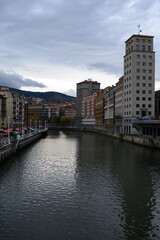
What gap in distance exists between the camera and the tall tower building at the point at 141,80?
108 meters

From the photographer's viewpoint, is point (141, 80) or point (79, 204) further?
point (141, 80)

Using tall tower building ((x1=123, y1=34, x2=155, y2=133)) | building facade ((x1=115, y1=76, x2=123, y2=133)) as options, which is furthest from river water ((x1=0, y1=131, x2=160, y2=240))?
building facade ((x1=115, y1=76, x2=123, y2=133))

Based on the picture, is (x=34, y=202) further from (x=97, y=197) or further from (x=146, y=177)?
(x=146, y=177)

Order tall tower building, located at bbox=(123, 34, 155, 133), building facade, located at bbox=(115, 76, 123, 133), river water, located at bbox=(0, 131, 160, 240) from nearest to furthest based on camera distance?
river water, located at bbox=(0, 131, 160, 240) → tall tower building, located at bbox=(123, 34, 155, 133) → building facade, located at bbox=(115, 76, 123, 133)

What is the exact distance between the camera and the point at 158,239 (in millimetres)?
17344

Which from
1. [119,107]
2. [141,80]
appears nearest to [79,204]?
[141,80]

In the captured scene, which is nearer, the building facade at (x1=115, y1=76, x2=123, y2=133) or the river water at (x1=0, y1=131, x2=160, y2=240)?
the river water at (x1=0, y1=131, x2=160, y2=240)

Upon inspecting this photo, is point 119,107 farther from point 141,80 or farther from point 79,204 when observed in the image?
point 79,204

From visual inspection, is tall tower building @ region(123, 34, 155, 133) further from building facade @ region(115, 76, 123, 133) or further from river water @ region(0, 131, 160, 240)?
river water @ region(0, 131, 160, 240)

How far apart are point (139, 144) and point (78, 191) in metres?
54.7

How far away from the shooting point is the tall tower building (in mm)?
108500

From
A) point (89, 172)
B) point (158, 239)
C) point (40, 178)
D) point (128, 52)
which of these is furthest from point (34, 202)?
point (128, 52)

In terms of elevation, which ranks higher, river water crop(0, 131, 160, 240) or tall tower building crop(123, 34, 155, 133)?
tall tower building crop(123, 34, 155, 133)

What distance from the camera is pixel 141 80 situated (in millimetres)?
108938
